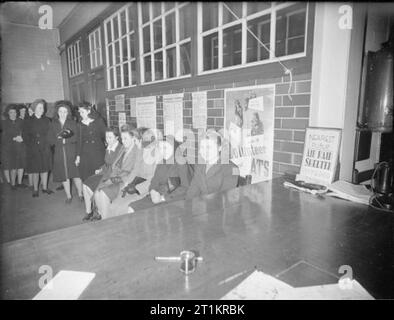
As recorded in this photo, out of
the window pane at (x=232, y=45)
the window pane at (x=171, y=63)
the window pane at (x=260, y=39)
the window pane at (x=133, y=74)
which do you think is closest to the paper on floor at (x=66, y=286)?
the window pane at (x=260, y=39)

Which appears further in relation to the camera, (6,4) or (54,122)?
(54,122)

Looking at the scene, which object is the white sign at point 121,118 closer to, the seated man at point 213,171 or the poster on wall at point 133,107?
A: the poster on wall at point 133,107

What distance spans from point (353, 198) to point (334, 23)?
3.82 feet

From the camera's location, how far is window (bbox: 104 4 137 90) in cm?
403

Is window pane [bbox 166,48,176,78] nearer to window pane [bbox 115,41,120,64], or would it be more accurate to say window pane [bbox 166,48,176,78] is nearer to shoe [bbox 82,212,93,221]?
window pane [bbox 115,41,120,64]

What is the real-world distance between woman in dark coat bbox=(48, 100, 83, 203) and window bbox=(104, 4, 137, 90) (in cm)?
107

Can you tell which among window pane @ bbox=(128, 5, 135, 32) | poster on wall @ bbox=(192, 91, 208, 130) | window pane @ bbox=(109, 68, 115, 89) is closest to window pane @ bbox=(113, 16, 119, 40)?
window pane @ bbox=(128, 5, 135, 32)

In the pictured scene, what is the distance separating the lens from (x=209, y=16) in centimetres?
274

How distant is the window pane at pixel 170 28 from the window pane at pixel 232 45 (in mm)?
873

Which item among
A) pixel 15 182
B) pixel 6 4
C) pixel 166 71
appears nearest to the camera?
pixel 6 4

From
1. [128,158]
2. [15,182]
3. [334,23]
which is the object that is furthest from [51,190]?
[334,23]

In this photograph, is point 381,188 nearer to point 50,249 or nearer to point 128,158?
point 50,249
